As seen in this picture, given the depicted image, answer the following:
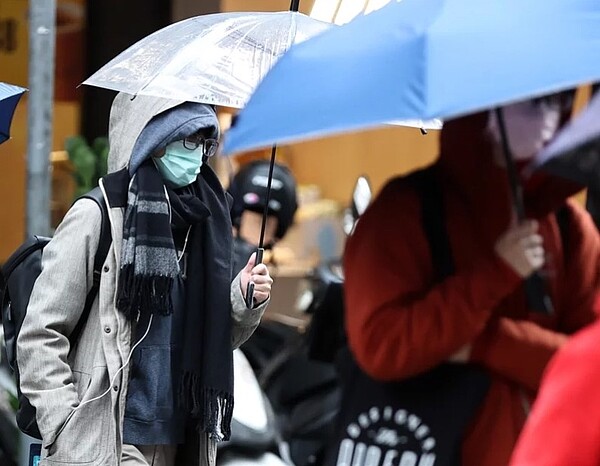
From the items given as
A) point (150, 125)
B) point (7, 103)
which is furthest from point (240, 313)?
point (7, 103)

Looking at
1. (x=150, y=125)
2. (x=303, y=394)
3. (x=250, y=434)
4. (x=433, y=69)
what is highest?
(x=433, y=69)

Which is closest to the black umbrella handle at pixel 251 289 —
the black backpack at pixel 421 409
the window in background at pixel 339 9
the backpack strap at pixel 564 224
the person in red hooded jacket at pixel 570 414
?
the window in background at pixel 339 9

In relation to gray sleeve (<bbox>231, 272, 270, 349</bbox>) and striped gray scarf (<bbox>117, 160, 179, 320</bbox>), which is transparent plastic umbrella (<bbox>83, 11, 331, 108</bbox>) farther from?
gray sleeve (<bbox>231, 272, 270, 349</bbox>)

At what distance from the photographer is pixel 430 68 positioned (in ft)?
8.36

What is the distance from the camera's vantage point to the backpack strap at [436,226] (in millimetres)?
2869

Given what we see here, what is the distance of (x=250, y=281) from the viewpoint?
13.4ft

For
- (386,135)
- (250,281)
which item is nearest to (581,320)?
(250,281)

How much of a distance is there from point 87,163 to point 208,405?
354cm

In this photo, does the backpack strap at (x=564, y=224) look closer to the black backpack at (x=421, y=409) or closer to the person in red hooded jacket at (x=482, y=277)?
the person in red hooded jacket at (x=482, y=277)

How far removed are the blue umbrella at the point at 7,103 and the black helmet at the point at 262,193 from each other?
5.45 ft

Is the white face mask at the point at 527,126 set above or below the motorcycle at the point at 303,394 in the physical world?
above

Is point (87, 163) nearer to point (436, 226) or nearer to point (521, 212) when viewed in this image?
point (436, 226)

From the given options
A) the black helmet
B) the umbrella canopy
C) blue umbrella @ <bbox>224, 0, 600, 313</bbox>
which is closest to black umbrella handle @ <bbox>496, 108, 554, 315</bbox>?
blue umbrella @ <bbox>224, 0, 600, 313</bbox>

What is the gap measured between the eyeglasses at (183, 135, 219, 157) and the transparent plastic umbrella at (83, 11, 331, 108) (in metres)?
0.16
